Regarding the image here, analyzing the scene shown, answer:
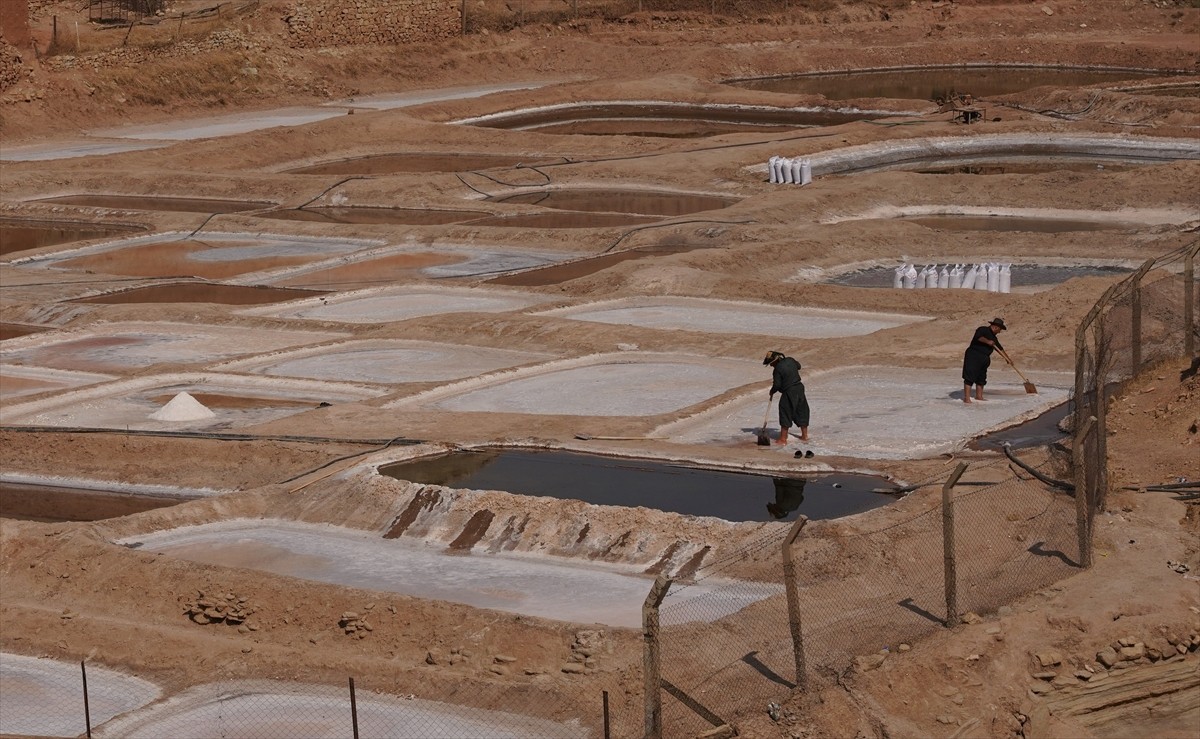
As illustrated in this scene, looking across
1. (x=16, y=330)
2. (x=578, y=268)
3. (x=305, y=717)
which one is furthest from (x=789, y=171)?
(x=305, y=717)

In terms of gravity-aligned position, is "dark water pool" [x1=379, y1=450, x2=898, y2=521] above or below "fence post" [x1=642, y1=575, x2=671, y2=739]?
below

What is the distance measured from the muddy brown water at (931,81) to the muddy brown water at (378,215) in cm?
2132

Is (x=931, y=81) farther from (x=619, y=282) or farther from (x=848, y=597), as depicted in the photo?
(x=848, y=597)

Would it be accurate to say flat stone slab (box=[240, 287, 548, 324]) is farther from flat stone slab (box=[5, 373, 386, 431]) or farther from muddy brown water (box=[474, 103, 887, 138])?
muddy brown water (box=[474, 103, 887, 138])

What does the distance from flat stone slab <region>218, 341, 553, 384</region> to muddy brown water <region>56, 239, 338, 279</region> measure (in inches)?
345

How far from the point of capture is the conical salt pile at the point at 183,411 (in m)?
25.9

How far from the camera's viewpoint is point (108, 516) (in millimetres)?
22906

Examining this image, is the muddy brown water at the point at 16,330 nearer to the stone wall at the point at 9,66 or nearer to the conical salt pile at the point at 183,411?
the conical salt pile at the point at 183,411

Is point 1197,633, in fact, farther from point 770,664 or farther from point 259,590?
point 259,590

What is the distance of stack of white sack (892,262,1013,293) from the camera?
3334 cm

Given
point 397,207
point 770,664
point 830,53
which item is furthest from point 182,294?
point 830,53

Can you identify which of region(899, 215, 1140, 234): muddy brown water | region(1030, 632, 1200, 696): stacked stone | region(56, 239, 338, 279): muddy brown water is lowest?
region(899, 215, 1140, 234): muddy brown water

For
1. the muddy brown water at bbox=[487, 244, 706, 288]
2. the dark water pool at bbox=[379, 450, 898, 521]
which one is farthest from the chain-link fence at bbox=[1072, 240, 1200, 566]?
the muddy brown water at bbox=[487, 244, 706, 288]

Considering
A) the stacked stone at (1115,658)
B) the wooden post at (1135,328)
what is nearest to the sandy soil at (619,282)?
the stacked stone at (1115,658)
